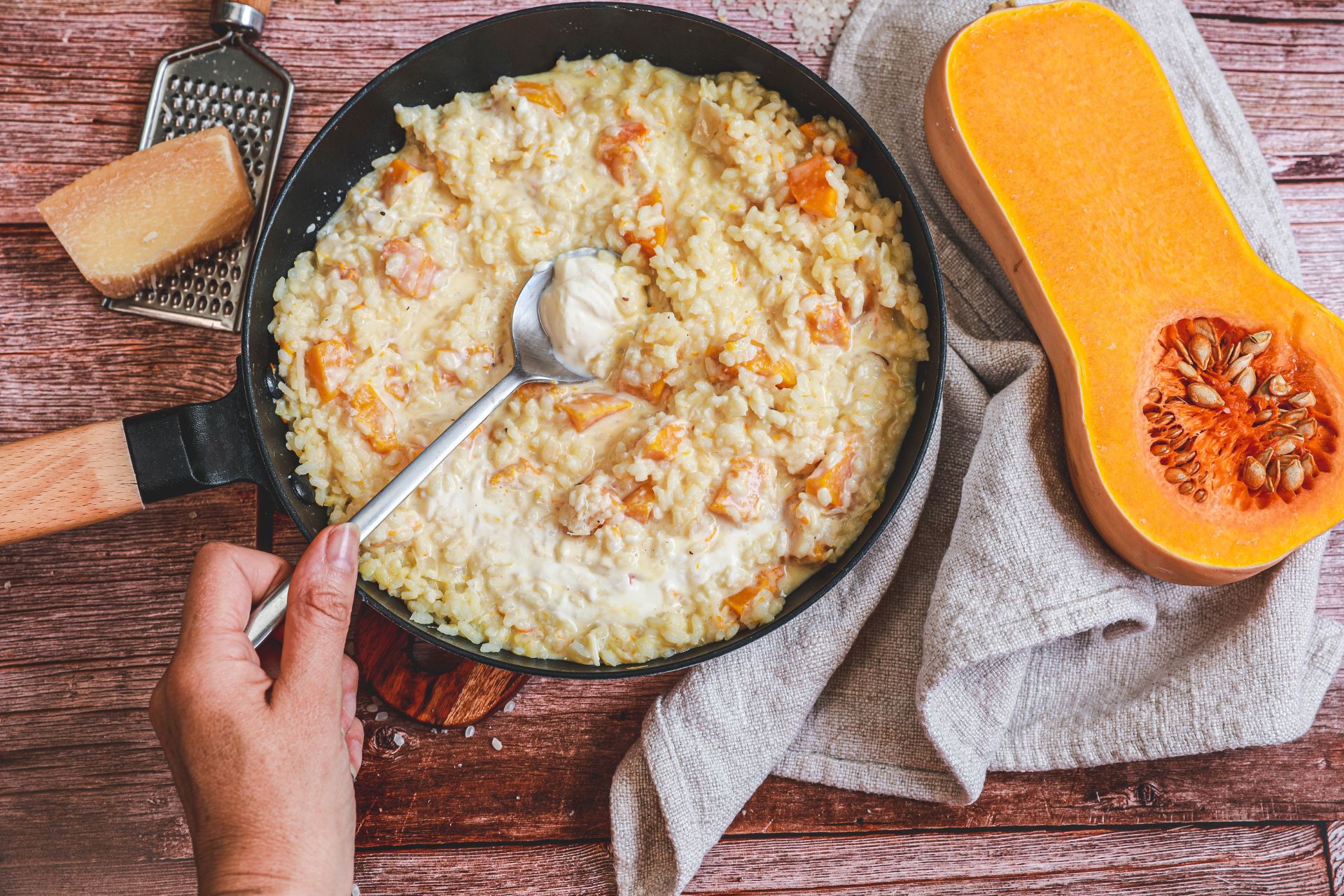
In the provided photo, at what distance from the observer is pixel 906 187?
2359 millimetres

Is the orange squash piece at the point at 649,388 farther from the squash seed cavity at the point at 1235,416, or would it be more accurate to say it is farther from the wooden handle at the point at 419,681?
the squash seed cavity at the point at 1235,416

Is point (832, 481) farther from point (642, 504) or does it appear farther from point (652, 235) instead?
point (652, 235)

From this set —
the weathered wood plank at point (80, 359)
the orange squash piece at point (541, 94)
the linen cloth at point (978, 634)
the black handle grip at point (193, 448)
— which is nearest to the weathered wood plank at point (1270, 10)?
the linen cloth at point (978, 634)

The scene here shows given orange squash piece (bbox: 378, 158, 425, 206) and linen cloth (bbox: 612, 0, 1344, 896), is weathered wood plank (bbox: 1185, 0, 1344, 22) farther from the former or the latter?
orange squash piece (bbox: 378, 158, 425, 206)

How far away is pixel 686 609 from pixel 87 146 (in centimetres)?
240

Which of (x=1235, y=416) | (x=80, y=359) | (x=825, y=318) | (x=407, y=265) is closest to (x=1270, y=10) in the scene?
(x=1235, y=416)

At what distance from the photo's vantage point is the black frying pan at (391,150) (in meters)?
2.21

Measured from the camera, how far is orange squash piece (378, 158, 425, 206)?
2533mm

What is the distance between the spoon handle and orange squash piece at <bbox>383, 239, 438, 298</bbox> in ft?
1.13

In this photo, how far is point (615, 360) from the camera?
249cm

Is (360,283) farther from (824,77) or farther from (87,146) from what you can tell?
(824,77)

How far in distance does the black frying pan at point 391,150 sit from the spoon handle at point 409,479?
21 centimetres

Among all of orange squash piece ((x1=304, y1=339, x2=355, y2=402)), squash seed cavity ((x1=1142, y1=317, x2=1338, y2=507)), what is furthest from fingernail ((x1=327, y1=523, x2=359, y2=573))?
squash seed cavity ((x1=1142, y1=317, x2=1338, y2=507))

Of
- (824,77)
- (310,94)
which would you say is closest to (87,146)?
(310,94)
